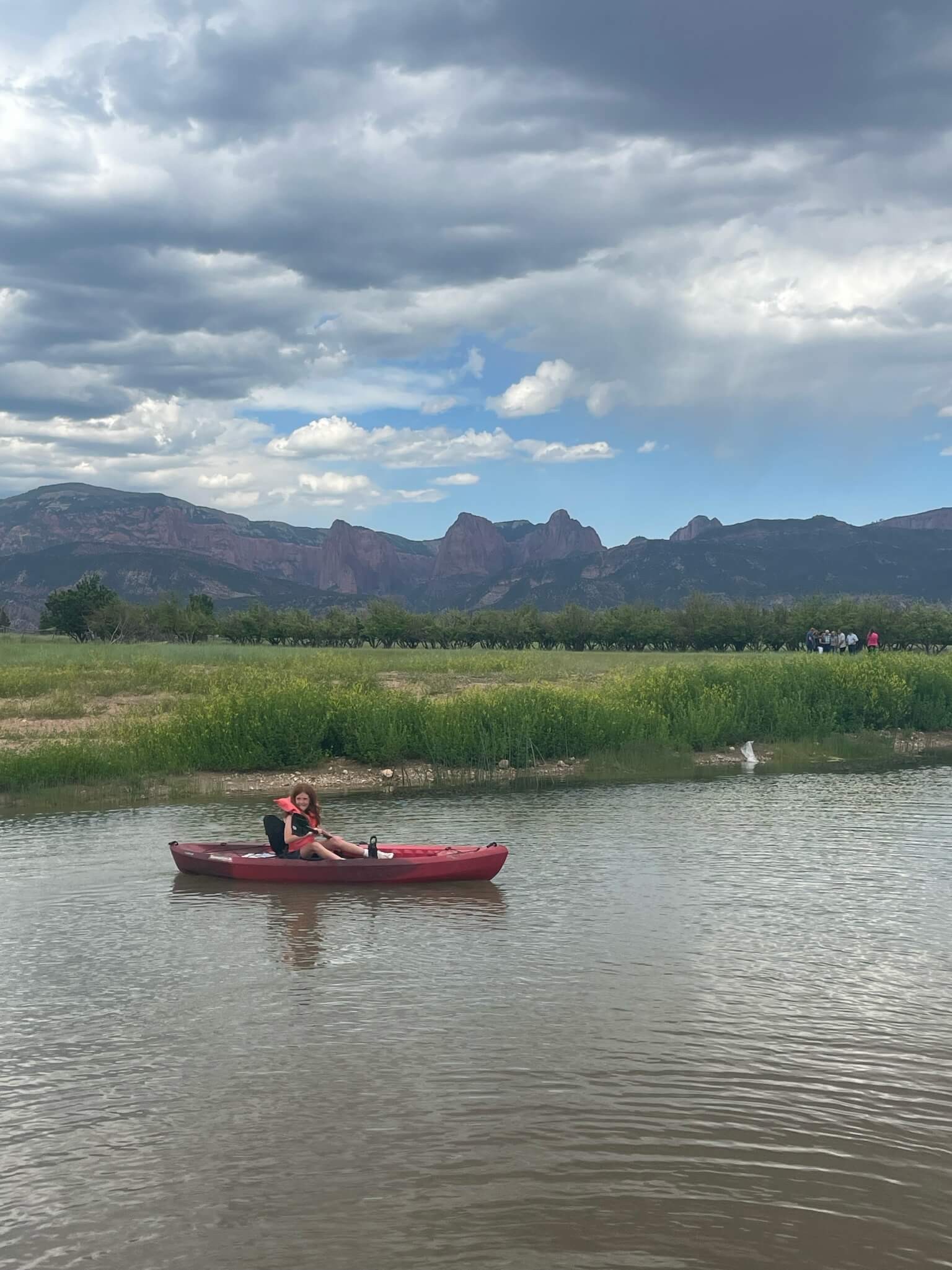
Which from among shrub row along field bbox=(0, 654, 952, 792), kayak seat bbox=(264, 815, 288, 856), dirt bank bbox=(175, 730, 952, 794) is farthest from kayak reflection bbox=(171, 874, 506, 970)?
shrub row along field bbox=(0, 654, 952, 792)

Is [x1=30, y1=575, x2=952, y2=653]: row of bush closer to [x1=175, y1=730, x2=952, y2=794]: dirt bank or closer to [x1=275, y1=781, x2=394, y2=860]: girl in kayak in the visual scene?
[x1=175, y1=730, x2=952, y2=794]: dirt bank

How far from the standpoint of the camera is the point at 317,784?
1202 inches

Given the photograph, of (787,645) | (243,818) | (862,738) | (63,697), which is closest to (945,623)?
(787,645)

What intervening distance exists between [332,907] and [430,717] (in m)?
15.9

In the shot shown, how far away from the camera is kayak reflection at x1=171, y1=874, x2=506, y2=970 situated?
579 inches

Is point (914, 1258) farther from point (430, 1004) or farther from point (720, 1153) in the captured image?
point (430, 1004)

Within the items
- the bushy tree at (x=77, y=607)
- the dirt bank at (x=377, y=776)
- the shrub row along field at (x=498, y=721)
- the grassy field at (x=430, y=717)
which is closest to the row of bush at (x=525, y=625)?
the bushy tree at (x=77, y=607)

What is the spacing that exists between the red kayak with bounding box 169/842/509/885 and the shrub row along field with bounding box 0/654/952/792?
11.2m

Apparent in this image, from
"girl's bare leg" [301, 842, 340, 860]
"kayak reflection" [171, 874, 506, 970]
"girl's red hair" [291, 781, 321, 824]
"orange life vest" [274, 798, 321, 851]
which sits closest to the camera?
→ "kayak reflection" [171, 874, 506, 970]

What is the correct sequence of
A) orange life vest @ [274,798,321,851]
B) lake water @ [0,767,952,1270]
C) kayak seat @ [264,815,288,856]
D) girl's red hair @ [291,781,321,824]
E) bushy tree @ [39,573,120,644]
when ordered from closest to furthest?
1. lake water @ [0,767,952,1270]
2. orange life vest @ [274,798,321,851]
3. kayak seat @ [264,815,288,856]
4. girl's red hair @ [291,781,321,824]
5. bushy tree @ [39,573,120,644]

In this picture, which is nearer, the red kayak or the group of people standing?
the red kayak

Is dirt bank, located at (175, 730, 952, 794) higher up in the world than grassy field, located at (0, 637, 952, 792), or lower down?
lower down

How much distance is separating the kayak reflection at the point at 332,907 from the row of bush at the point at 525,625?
104 meters

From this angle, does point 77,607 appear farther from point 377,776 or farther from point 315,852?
point 315,852
